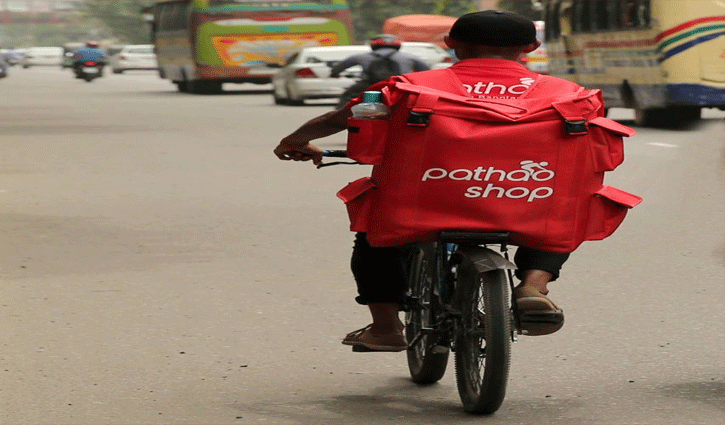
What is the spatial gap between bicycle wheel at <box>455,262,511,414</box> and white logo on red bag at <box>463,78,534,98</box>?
54 cm

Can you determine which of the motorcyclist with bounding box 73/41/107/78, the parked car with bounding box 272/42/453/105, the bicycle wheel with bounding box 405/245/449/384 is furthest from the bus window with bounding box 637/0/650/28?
the motorcyclist with bounding box 73/41/107/78

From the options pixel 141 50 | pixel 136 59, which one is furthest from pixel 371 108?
pixel 141 50

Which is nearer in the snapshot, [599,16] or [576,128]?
[576,128]

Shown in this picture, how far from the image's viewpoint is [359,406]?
552cm

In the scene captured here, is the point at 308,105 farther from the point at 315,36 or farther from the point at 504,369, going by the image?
the point at 504,369

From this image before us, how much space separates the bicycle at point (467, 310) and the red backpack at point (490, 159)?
103 mm

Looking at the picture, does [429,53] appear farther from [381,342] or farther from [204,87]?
[381,342]

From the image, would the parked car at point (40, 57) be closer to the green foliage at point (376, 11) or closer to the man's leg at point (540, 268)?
the green foliage at point (376, 11)

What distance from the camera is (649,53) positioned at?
2186 centimetres

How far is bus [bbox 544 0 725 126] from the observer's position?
20.7m

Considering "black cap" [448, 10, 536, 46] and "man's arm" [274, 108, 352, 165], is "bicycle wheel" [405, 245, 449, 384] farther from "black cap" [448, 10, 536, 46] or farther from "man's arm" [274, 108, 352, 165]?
"black cap" [448, 10, 536, 46]

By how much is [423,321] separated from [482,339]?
40 cm

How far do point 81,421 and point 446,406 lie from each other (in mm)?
1207

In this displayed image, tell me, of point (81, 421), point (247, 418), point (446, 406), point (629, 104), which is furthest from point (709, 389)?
point (629, 104)
